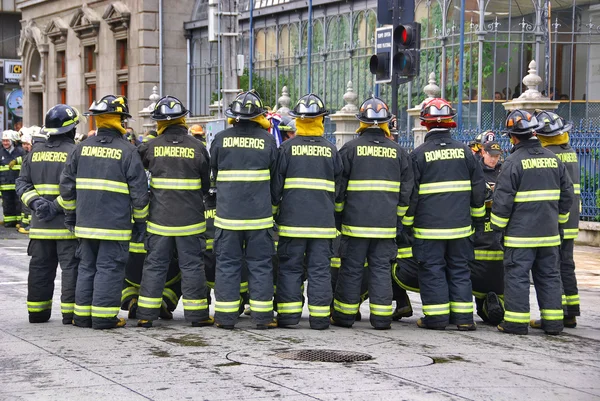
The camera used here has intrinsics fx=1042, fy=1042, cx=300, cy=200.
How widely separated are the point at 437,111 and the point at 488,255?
4.72 feet

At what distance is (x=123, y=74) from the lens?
103 feet

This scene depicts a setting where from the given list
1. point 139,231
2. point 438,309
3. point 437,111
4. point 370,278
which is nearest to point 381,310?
point 370,278

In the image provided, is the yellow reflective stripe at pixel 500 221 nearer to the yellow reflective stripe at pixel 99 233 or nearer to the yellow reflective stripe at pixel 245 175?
the yellow reflective stripe at pixel 245 175

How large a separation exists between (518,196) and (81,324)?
402cm

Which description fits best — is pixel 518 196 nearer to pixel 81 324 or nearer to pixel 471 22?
pixel 81 324

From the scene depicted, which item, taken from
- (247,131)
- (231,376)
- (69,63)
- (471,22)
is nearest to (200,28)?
A: (69,63)

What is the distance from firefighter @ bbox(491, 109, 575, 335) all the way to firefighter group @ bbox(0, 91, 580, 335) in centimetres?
1

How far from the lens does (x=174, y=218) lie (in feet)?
30.0

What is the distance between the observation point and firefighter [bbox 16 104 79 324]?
938cm

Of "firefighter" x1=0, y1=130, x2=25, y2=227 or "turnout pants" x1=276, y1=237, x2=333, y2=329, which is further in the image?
"firefighter" x1=0, y1=130, x2=25, y2=227

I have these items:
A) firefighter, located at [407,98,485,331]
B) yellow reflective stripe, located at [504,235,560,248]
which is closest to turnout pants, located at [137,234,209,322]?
firefighter, located at [407,98,485,331]

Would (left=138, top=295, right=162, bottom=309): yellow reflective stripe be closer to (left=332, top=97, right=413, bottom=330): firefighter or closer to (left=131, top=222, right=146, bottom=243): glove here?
(left=131, top=222, right=146, bottom=243): glove

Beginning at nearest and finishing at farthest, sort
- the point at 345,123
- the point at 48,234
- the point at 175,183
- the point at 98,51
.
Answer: the point at 175,183 < the point at 48,234 < the point at 345,123 < the point at 98,51

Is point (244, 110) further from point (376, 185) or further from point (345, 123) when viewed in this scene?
point (345, 123)
